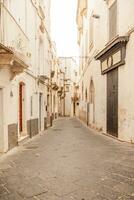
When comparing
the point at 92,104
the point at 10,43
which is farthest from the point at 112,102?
the point at 92,104

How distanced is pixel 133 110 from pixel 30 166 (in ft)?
18.0

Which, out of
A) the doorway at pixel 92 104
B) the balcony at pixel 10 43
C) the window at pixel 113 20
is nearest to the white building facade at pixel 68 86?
the doorway at pixel 92 104

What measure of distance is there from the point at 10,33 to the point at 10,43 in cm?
31

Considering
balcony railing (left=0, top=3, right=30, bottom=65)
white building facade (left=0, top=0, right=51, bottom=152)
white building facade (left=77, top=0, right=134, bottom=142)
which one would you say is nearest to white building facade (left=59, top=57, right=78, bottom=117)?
white building facade (left=77, top=0, right=134, bottom=142)

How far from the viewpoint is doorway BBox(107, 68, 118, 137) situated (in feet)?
46.3

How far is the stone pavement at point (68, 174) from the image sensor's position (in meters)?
5.30

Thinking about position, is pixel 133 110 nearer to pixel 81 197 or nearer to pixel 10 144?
pixel 10 144

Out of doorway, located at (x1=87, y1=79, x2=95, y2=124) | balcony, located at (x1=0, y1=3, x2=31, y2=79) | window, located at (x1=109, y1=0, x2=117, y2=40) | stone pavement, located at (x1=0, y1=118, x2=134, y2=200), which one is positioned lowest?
stone pavement, located at (x1=0, y1=118, x2=134, y2=200)

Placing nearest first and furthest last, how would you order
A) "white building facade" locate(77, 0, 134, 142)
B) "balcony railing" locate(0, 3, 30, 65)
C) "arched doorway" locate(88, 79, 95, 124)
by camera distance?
"balcony railing" locate(0, 3, 30, 65) → "white building facade" locate(77, 0, 134, 142) → "arched doorway" locate(88, 79, 95, 124)

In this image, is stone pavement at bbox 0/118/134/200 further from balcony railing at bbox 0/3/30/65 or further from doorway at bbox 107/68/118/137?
doorway at bbox 107/68/118/137

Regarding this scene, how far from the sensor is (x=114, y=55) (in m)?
14.0

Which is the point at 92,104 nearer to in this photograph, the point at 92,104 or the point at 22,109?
the point at 92,104

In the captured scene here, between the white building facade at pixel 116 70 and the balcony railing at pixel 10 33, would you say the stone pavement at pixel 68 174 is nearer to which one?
the white building facade at pixel 116 70

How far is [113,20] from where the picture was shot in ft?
47.9
